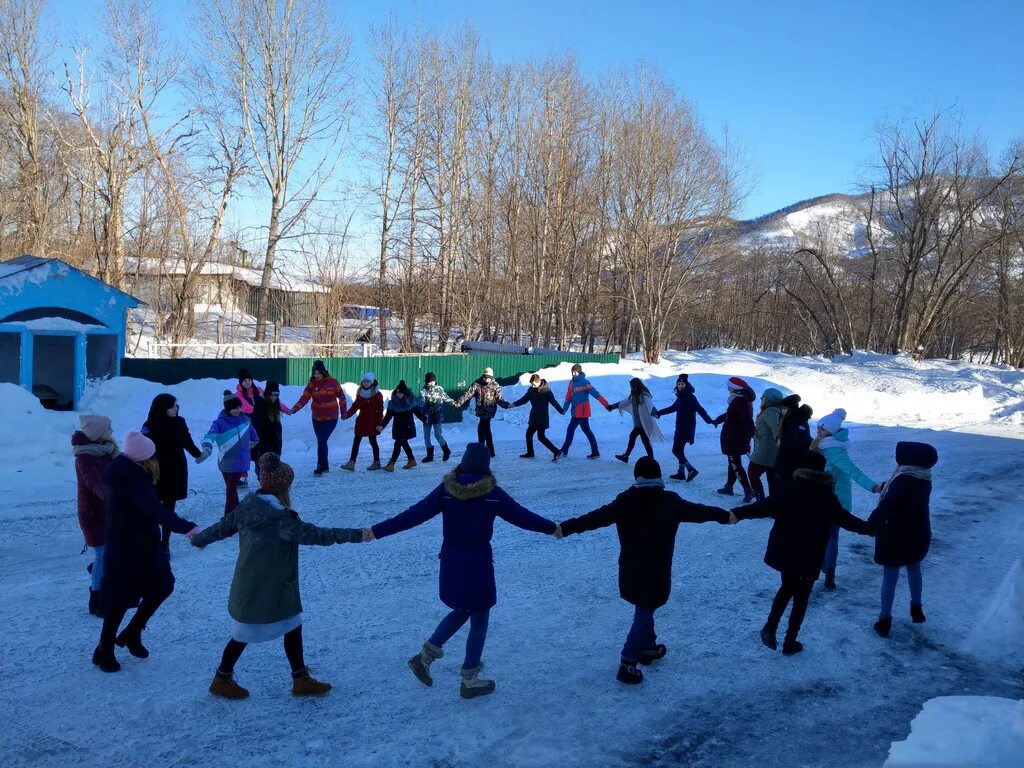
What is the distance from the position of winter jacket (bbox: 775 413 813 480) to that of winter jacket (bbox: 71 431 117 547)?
19.4 feet

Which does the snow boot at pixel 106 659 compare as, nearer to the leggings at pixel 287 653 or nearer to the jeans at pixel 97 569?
the leggings at pixel 287 653

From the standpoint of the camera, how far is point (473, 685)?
15.3ft

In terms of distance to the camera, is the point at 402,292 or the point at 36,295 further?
the point at 402,292

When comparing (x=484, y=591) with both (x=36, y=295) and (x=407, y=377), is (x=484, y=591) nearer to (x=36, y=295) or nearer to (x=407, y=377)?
(x=36, y=295)

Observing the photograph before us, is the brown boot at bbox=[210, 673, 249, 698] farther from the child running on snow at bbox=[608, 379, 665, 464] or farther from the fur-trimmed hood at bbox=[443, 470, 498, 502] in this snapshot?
the child running on snow at bbox=[608, 379, 665, 464]

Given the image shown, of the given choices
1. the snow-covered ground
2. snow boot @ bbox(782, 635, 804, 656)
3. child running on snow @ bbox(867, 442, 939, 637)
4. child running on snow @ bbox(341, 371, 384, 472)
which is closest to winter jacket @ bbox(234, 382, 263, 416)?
the snow-covered ground

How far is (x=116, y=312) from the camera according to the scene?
15.7m

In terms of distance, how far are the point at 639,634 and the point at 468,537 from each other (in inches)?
53.1

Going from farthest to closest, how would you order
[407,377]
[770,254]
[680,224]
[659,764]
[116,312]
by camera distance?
[770,254] < [680,224] < [407,377] < [116,312] < [659,764]

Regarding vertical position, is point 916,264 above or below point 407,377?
above

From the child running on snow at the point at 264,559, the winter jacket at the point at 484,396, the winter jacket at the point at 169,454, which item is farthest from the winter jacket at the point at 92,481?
the winter jacket at the point at 484,396

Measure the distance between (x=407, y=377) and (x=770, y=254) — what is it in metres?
63.5

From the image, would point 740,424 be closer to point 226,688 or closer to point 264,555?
point 264,555

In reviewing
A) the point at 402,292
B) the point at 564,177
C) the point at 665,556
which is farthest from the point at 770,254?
the point at 665,556
